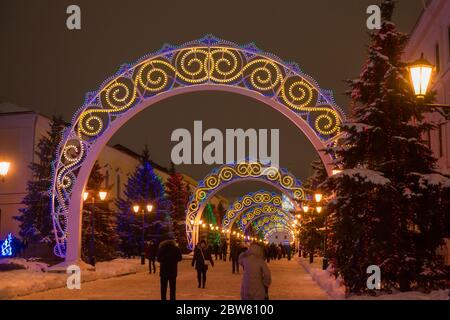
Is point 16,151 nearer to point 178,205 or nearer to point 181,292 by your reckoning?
point 178,205

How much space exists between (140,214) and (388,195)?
4368cm

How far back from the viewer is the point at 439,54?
26844 millimetres

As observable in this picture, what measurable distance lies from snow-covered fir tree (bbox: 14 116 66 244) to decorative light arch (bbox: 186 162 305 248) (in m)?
15.9

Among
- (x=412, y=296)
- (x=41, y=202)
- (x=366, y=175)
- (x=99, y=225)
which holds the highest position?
(x=41, y=202)

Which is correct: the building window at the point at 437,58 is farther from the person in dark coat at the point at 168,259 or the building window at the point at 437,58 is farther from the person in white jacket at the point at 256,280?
the person in white jacket at the point at 256,280

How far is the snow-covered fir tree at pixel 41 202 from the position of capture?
40250 millimetres

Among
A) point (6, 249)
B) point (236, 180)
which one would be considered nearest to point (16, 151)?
point (6, 249)

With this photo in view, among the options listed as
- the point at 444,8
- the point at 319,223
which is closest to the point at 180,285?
the point at 319,223

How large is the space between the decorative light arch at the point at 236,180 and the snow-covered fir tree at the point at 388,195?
28724 mm

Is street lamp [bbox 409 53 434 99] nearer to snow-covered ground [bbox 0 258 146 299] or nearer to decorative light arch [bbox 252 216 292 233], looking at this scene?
snow-covered ground [bbox 0 258 146 299]

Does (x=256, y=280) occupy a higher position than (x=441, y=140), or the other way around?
(x=441, y=140)

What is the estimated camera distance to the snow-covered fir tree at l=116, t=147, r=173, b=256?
2250 inches

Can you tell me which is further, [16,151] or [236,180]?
[236,180]

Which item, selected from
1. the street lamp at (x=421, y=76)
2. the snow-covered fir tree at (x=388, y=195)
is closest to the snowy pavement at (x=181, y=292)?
the snow-covered fir tree at (x=388, y=195)
